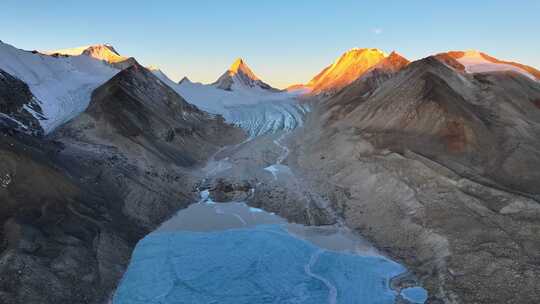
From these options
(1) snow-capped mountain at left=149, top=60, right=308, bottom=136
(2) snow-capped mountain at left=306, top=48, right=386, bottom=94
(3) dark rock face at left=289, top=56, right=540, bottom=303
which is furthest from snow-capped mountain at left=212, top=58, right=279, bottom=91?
(3) dark rock face at left=289, top=56, right=540, bottom=303

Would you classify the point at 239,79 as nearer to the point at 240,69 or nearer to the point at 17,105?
the point at 240,69

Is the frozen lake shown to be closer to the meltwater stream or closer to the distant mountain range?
the meltwater stream

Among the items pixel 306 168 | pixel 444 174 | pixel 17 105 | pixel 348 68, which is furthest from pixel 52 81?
pixel 348 68

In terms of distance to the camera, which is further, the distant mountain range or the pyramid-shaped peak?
the pyramid-shaped peak

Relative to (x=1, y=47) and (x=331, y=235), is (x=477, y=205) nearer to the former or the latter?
(x=331, y=235)

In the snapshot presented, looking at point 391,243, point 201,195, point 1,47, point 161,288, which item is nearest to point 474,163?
point 391,243

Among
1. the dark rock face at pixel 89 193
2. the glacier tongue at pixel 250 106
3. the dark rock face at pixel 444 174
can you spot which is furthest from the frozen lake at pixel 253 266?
the glacier tongue at pixel 250 106
